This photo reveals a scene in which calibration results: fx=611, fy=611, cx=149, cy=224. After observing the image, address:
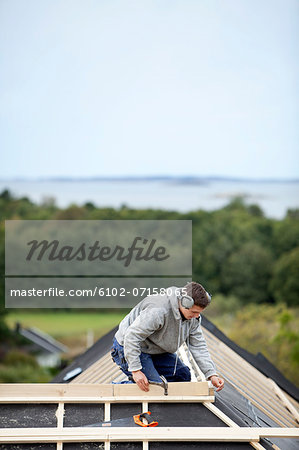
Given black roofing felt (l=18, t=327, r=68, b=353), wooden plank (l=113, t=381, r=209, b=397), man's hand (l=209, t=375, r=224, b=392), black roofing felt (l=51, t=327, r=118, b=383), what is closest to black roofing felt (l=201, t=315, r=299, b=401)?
black roofing felt (l=51, t=327, r=118, b=383)

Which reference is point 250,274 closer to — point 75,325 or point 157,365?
point 75,325

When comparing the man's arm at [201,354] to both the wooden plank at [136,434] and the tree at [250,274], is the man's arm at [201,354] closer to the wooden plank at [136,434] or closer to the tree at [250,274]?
the wooden plank at [136,434]

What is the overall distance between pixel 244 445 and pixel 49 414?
4.34 ft

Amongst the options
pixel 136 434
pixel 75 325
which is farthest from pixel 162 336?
pixel 75 325

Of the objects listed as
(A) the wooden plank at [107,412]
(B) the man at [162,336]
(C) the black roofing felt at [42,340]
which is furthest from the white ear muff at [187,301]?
(C) the black roofing felt at [42,340]

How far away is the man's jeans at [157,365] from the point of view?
452cm

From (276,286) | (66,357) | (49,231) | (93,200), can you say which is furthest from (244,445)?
(93,200)

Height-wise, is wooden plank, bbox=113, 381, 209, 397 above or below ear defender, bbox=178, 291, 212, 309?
below

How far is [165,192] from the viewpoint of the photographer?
2409 inches

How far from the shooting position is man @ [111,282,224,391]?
4.25 meters

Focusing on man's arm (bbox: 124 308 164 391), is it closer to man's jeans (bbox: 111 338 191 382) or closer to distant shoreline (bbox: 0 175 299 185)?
man's jeans (bbox: 111 338 191 382)

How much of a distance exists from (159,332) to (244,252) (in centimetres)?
4558

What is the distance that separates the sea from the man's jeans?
5212 centimetres

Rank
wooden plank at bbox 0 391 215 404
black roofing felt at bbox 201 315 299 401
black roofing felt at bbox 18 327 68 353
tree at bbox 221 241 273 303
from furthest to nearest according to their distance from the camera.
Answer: tree at bbox 221 241 273 303
black roofing felt at bbox 18 327 68 353
black roofing felt at bbox 201 315 299 401
wooden plank at bbox 0 391 215 404
